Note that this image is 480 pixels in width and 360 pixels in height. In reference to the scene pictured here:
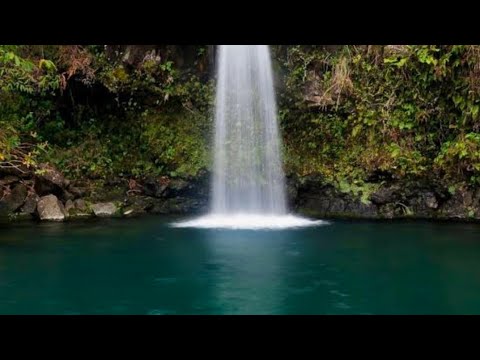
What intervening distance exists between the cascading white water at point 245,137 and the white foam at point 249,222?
0.54 m

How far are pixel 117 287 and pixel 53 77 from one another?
7873 millimetres

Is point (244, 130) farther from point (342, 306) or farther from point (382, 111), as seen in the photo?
point (342, 306)

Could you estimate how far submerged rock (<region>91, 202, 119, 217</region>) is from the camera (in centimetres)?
1252

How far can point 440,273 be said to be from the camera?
7.09 metres

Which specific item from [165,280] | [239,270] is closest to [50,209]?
[165,280]

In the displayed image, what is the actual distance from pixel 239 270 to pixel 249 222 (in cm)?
446

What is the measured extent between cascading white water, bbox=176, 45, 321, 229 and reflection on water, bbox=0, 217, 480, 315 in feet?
9.65

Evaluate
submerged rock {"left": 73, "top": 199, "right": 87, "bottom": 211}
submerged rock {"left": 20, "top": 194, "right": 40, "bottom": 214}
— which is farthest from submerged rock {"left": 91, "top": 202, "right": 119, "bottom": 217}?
submerged rock {"left": 20, "top": 194, "right": 40, "bottom": 214}

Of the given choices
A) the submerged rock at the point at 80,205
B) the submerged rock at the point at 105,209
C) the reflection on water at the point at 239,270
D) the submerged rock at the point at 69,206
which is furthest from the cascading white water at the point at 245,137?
the submerged rock at the point at 69,206

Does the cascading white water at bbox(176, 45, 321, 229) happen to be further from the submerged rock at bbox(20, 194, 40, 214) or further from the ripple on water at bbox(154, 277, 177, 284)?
the ripple on water at bbox(154, 277, 177, 284)

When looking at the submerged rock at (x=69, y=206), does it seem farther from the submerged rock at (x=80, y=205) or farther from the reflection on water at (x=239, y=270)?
the reflection on water at (x=239, y=270)

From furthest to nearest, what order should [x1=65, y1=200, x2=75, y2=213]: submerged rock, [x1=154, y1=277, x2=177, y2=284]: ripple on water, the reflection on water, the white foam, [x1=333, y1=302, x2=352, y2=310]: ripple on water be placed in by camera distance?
[x1=65, y1=200, x2=75, y2=213]: submerged rock
the white foam
[x1=154, y1=277, x2=177, y2=284]: ripple on water
the reflection on water
[x1=333, y1=302, x2=352, y2=310]: ripple on water

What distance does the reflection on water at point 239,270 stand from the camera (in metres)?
5.74
